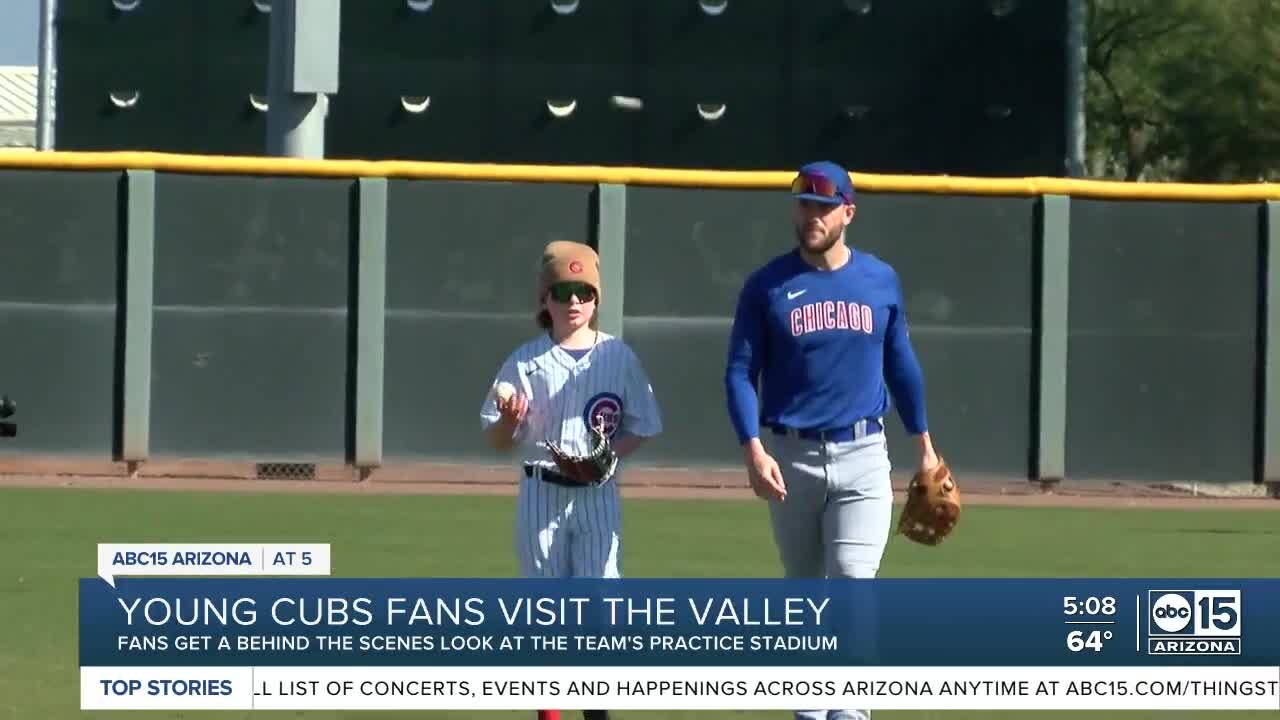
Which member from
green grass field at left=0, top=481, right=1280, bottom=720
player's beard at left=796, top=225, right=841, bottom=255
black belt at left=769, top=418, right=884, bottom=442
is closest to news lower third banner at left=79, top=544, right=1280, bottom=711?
black belt at left=769, top=418, right=884, bottom=442

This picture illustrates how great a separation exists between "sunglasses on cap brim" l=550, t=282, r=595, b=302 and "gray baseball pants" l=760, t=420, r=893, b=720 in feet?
2.62

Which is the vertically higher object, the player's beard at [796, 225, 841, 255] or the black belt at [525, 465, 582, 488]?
the player's beard at [796, 225, 841, 255]

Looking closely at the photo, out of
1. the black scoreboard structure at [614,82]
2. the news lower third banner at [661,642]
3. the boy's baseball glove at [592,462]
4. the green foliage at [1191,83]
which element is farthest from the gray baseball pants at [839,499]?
the green foliage at [1191,83]

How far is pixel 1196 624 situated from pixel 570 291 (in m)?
2.17

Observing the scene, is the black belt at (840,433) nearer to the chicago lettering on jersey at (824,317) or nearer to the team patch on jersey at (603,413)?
the chicago lettering on jersey at (824,317)

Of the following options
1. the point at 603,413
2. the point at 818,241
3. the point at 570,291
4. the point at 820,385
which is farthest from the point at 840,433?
the point at 570,291

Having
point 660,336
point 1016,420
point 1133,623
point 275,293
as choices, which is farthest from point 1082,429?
point 1133,623

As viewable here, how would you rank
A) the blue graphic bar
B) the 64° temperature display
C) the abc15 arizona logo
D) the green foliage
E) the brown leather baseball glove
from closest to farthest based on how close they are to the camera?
the blue graphic bar < the 64° temperature display < the abc15 arizona logo < the brown leather baseball glove < the green foliage

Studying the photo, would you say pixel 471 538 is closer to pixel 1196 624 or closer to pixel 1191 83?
pixel 1196 624

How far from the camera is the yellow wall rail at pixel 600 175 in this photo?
65.7 ft

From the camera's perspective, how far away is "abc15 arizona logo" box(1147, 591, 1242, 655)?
25.3 ft

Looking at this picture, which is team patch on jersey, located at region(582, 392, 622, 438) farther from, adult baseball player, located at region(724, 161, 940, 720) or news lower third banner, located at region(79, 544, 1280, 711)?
news lower third banner, located at region(79, 544, 1280, 711)

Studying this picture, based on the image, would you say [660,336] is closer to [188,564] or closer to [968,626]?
[188,564]

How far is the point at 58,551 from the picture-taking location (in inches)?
546
